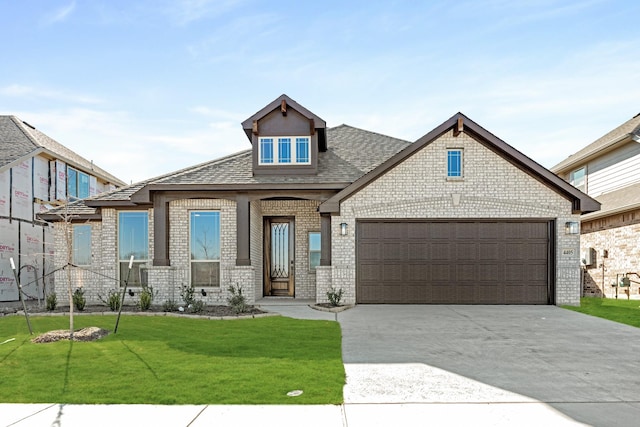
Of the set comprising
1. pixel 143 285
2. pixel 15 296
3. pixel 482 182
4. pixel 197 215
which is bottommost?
pixel 15 296

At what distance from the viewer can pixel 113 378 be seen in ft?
17.5

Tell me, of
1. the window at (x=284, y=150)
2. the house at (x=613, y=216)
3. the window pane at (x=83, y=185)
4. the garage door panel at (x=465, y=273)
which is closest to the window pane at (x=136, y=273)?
the window at (x=284, y=150)

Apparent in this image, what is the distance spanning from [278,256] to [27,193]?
38.0ft

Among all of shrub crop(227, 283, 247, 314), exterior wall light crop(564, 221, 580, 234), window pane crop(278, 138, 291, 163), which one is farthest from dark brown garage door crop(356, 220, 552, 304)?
shrub crop(227, 283, 247, 314)

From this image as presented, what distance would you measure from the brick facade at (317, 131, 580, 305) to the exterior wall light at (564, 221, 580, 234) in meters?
0.20

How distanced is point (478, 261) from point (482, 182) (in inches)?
92.7

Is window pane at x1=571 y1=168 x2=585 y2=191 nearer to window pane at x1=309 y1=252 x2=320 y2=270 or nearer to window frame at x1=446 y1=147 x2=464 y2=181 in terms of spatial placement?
window frame at x1=446 y1=147 x2=464 y2=181

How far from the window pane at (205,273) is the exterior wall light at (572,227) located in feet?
34.3

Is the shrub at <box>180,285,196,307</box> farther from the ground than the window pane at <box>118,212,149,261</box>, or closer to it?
closer to it

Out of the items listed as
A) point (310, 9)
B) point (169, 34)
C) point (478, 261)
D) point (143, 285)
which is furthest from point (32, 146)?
point (478, 261)

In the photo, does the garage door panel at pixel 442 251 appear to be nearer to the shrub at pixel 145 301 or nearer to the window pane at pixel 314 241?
the window pane at pixel 314 241

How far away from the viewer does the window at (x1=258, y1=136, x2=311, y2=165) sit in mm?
14000

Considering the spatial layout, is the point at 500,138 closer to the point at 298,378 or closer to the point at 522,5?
the point at 522,5

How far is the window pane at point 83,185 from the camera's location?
2211cm
